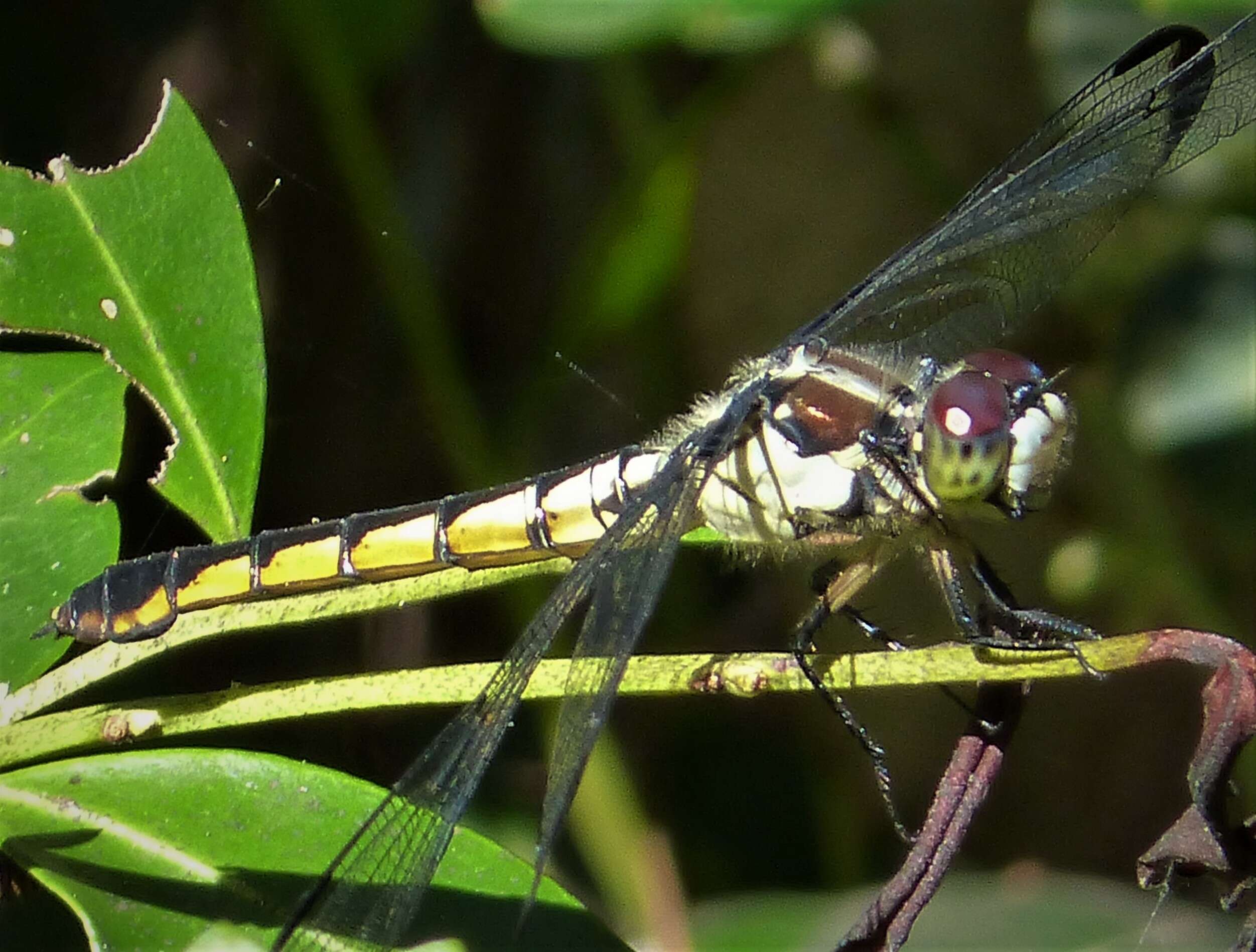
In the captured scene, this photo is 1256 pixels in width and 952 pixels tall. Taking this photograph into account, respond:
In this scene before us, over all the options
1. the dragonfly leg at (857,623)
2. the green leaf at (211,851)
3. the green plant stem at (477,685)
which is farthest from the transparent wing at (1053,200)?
the green leaf at (211,851)

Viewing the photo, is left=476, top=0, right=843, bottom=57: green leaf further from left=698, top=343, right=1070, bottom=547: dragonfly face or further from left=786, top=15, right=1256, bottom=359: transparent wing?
left=698, top=343, right=1070, bottom=547: dragonfly face

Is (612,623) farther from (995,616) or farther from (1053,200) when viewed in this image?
(1053,200)

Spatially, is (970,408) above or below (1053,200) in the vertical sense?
below

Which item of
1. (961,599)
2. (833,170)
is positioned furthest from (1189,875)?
(833,170)

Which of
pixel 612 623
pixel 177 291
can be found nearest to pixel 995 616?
pixel 612 623

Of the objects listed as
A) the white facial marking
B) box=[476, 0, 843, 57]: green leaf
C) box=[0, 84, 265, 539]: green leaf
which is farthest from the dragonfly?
box=[476, 0, 843, 57]: green leaf

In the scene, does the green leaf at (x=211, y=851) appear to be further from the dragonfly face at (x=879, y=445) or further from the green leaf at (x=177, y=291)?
the dragonfly face at (x=879, y=445)
